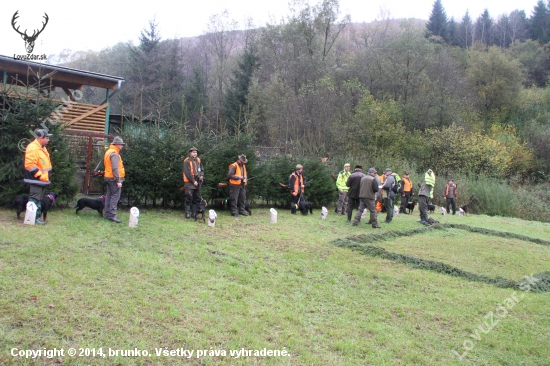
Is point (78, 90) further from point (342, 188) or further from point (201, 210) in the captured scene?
point (342, 188)

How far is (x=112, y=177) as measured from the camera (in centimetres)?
946

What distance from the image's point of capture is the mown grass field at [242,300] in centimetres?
439

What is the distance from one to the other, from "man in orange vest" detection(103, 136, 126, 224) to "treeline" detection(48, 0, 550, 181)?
61.5 ft

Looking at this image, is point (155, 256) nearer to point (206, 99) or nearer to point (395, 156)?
point (395, 156)

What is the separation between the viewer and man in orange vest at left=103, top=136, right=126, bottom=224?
30.7 feet

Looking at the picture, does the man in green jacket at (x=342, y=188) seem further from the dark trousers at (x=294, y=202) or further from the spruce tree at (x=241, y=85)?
the spruce tree at (x=241, y=85)

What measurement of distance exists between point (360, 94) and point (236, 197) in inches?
1074

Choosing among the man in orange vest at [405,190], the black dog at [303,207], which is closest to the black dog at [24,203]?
the black dog at [303,207]

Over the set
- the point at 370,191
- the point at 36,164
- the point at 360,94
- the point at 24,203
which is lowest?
the point at 24,203

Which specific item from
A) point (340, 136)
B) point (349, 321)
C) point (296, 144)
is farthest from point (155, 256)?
point (340, 136)

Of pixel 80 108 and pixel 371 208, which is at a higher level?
pixel 80 108

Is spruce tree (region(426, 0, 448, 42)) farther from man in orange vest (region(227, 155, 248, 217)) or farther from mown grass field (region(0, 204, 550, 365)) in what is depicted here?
mown grass field (region(0, 204, 550, 365))

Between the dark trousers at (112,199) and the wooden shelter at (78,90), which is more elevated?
the wooden shelter at (78,90)

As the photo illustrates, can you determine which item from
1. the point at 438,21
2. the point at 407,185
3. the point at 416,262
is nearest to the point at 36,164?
the point at 416,262
